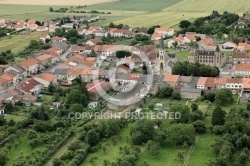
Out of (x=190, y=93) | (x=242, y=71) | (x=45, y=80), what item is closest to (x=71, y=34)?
(x=45, y=80)

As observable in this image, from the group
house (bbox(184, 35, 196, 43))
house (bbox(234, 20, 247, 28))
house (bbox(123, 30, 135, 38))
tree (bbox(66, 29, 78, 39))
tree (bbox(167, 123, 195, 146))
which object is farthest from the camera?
house (bbox(234, 20, 247, 28))

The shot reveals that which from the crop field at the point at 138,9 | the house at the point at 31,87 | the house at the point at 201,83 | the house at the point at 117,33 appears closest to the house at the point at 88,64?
the house at the point at 31,87

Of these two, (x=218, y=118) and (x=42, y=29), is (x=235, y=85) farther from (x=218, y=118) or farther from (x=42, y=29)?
(x=42, y=29)

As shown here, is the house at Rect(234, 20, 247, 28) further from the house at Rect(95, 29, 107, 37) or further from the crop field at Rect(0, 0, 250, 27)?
the house at Rect(95, 29, 107, 37)

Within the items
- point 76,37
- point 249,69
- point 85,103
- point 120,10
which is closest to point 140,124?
point 85,103

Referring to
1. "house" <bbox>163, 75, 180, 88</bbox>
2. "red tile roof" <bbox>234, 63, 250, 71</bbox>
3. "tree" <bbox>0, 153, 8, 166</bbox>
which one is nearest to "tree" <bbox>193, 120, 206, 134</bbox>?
"house" <bbox>163, 75, 180, 88</bbox>
